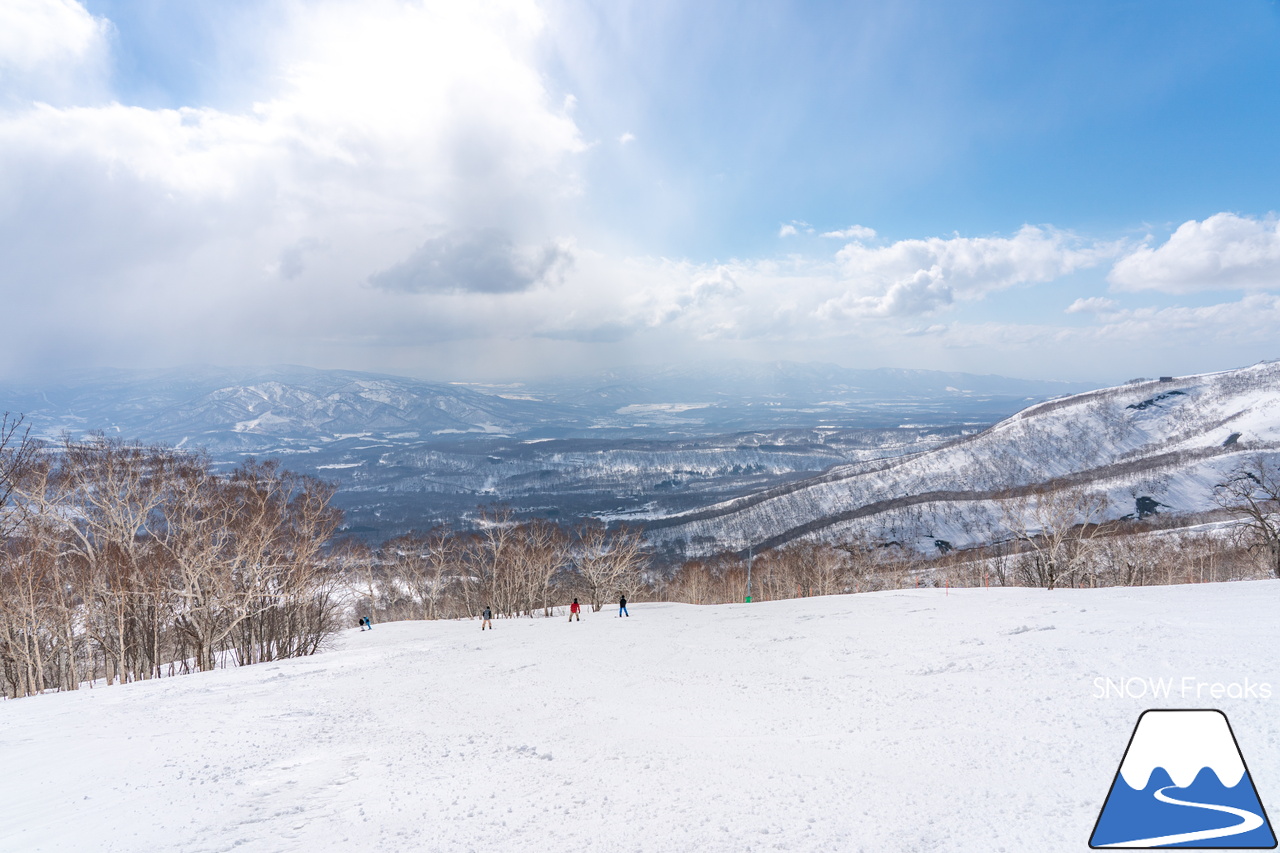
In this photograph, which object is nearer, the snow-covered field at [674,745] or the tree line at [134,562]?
the snow-covered field at [674,745]

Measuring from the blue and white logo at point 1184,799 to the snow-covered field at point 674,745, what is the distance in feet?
1.99

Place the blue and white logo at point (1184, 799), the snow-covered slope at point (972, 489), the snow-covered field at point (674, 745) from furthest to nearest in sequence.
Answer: the snow-covered slope at point (972, 489) → the snow-covered field at point (674, 745) → the blue and white logo at point (1184, 799)

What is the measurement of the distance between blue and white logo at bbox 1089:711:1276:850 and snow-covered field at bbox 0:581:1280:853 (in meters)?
0.61

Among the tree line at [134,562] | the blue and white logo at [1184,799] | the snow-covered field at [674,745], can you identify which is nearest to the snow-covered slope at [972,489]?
the tree line at [134,562]

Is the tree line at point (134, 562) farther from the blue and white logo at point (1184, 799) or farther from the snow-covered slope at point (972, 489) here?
the snow-covered slope at point (972, 489)

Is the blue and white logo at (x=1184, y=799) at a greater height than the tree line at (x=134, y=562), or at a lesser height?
lesser

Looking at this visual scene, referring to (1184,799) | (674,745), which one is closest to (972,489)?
(674,745)

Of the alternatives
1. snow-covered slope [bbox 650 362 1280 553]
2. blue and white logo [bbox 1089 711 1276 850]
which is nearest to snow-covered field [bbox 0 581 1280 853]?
blue and white logo [bbox 1089 711 1276 850]

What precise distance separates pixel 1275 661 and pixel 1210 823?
7.62m

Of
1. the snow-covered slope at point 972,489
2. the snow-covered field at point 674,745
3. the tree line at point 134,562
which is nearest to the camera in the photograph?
the snow-covered field at point 674,745

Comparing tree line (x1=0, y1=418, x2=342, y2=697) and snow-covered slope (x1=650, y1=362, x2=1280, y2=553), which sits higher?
tree line (x1=0, y1=418, x2=342, y2=697)

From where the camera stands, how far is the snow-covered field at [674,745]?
26.3ft

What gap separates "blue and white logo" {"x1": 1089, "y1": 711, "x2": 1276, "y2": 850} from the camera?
234 inches

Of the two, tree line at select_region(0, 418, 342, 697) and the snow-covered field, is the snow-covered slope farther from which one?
the snow-covered field
